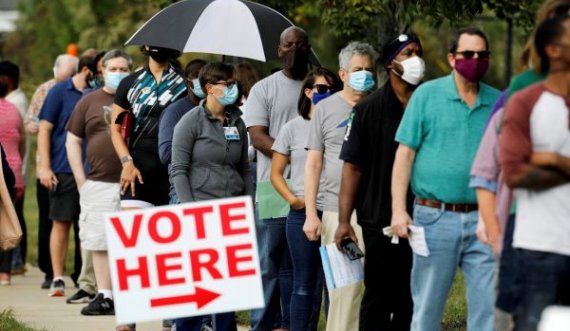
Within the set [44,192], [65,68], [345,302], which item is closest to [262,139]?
[345,302]

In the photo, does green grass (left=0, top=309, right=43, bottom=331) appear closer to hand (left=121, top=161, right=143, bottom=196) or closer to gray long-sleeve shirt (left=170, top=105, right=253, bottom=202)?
hand (left=121, top=161, right=143, bottom=196)

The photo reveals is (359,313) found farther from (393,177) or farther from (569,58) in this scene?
(569,58)

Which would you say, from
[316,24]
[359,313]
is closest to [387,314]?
[359,313]

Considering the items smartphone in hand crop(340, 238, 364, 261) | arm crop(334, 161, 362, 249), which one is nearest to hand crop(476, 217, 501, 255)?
arm crop(334, 161, 362, 249)

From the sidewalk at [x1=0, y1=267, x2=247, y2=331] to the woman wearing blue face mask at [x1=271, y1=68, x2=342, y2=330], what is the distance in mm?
1822

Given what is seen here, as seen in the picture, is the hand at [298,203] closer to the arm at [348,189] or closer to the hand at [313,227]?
the hand at [313,227]

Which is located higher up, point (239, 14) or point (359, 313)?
point (239, 14)

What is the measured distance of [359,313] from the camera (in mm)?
9406

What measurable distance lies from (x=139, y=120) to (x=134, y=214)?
3.44 m

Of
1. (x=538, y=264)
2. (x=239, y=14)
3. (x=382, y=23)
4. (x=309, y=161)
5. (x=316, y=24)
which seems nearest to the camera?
(x=538, y=264)

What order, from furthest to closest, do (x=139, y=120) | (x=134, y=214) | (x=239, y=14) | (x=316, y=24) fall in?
(x=316, y=24)
(x=239, y=14)
(x=139, y=120)
(x=134, y=214)

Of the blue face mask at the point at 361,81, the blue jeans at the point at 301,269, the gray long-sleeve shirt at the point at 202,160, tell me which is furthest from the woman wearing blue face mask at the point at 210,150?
the blue face mask at the point at 361,81

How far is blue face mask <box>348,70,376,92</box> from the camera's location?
9.78 meters

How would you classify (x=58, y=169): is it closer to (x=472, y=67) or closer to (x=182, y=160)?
(x=182, y=160)
